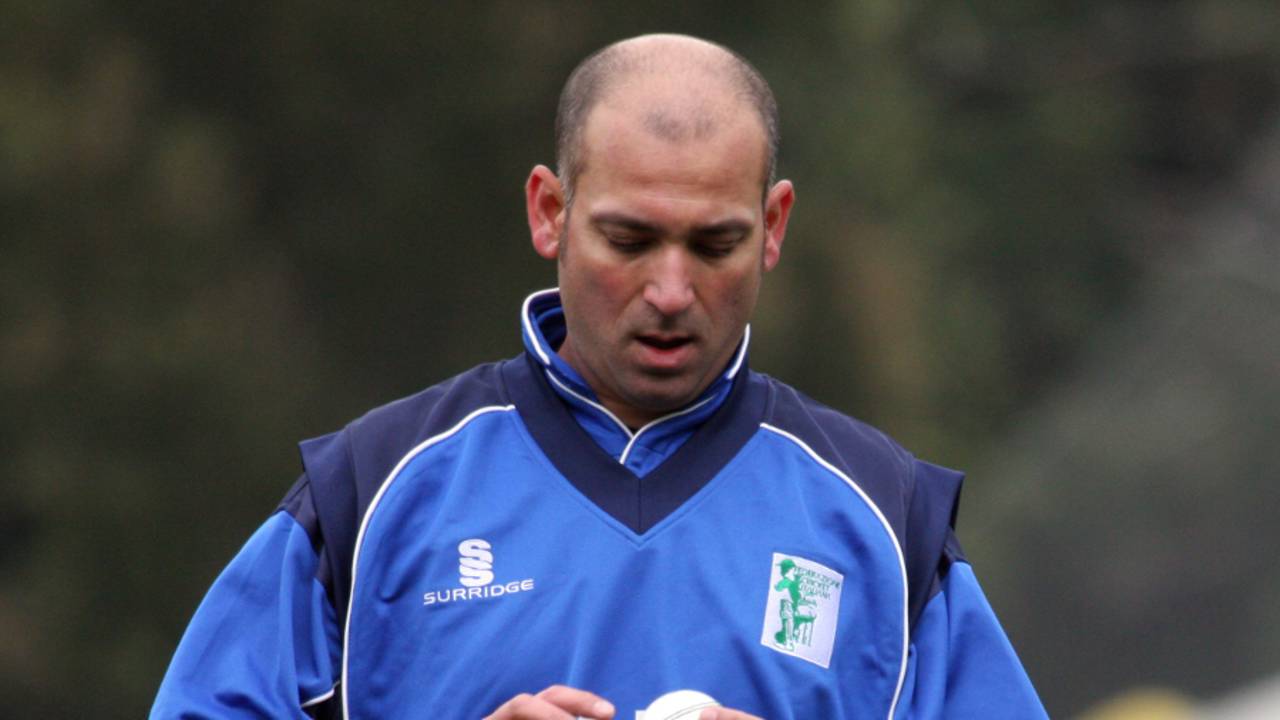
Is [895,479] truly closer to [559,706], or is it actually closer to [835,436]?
[835,436]

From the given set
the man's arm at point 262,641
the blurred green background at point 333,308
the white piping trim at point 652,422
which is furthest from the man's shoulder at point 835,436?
the blurred green background at point 333,308

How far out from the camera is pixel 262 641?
2.98m

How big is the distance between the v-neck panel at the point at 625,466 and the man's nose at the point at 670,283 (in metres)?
0.23

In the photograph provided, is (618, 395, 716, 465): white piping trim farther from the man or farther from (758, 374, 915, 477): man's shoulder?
(758, 374, 915, 477): man's shoulder

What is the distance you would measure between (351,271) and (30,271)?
1.60 m

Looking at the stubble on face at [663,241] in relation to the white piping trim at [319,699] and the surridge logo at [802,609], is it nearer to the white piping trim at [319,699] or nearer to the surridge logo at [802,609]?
the surridge logo at [802,609]

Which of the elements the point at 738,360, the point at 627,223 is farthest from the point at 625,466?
the point at 627,223

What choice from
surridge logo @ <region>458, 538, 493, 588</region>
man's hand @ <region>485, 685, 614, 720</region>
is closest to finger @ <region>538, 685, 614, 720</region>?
man's hand @ <region>485, 685, 614, 720</region>

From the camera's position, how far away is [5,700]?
435 inches

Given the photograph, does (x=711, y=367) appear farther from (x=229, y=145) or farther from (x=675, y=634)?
(x=229, y=145)

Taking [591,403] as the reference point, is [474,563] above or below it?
below

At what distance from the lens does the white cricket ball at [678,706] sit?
9.60 feet

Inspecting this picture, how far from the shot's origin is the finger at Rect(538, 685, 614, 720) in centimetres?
281

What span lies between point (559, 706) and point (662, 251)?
65cm
